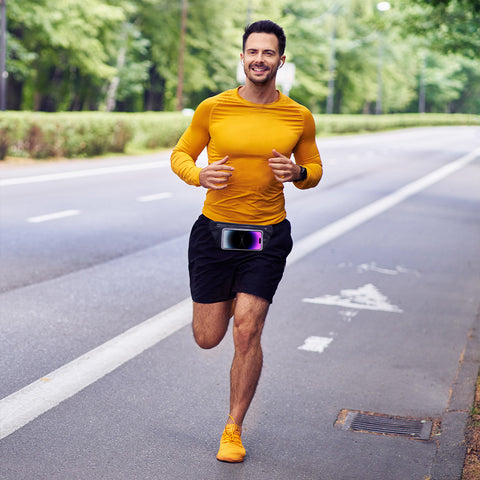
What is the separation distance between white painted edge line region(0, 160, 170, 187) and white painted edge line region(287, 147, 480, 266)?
6870 millimetres

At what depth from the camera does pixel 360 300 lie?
812 centimetres

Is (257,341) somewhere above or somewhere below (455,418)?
above

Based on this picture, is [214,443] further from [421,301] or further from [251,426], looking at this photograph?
[421,301]

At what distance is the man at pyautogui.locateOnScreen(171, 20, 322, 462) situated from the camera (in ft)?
13.2

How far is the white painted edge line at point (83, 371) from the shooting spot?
185 inches

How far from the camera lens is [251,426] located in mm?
4703

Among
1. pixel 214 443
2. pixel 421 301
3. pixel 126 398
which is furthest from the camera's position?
pixel 421 301

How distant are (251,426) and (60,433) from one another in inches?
39.1

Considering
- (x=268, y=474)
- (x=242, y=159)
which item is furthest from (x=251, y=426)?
(x=242, y=159)

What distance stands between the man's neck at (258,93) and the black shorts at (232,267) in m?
0.59

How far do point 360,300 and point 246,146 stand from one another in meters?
4.34

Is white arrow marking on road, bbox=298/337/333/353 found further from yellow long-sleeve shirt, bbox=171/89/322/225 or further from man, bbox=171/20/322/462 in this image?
yellow long-sleeve shirt, bbox=171/89/322/225

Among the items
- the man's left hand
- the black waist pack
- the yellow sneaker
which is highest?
the man's left hand

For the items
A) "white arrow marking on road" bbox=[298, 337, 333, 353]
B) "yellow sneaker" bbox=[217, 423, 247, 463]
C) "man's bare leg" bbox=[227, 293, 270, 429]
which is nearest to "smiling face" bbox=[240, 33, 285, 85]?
"man's bare leg" bbox=[227, 293, 270, 429]
